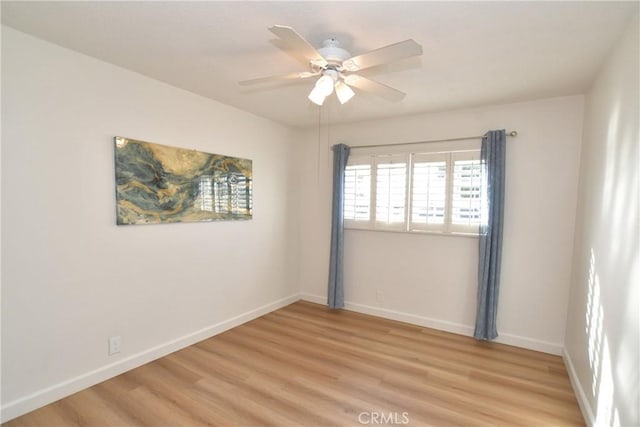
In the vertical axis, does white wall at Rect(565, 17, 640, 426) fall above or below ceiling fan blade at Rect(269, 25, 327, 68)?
below

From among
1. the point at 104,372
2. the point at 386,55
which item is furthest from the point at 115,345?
the point at 386,55

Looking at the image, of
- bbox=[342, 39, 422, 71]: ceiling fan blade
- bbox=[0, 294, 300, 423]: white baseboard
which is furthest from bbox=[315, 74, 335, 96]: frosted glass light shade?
bbox=[0, 294, 300, 423]: white baseboard

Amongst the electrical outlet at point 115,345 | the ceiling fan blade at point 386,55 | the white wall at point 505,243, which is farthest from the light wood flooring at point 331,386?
the ceiling fan blade at point 386,55

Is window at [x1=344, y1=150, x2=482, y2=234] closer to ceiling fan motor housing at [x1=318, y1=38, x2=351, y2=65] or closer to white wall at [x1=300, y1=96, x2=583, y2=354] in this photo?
white wall at [x1=300, y1=96, x2=583, y2=354]

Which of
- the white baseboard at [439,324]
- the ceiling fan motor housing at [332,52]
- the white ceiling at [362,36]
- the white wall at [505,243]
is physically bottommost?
the white baseboard at [439,324]

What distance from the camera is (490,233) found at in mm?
3018

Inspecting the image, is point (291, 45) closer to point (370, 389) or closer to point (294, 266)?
point (370, 389)

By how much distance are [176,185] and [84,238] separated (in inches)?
31.6

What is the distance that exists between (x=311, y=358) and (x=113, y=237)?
6.23ft

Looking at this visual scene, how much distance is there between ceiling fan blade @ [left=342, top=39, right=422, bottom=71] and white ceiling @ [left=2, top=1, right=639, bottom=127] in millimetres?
213

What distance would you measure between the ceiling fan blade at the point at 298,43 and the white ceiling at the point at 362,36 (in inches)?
8.1

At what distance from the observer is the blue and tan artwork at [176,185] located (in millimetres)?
2422

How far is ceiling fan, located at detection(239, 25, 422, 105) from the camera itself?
4.79ft

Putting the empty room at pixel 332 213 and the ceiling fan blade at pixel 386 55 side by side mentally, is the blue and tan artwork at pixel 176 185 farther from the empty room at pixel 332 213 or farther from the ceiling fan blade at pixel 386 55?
the ceiling fan blade at pixel 386 55
